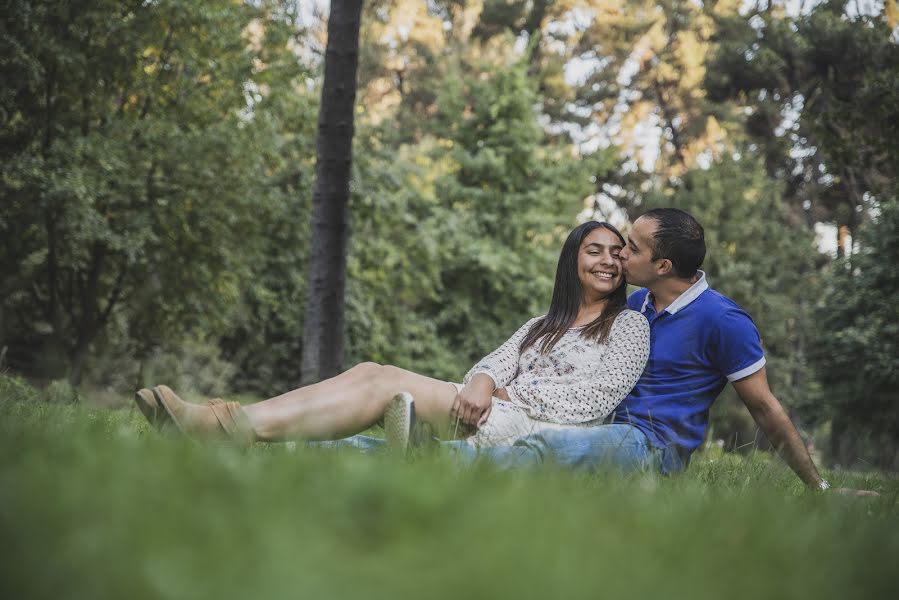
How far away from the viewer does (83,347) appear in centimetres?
1184

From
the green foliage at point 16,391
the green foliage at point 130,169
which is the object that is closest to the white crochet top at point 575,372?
the green foliage at point 16,391

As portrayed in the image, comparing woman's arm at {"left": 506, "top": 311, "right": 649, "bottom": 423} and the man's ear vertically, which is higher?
the man's ear

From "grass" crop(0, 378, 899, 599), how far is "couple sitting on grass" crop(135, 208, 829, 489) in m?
1.41

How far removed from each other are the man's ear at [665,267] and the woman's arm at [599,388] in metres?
0.33

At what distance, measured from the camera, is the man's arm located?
12.4 feet

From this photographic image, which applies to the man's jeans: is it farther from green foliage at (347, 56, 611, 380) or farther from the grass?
green foliage at (347, 56, 611, 380)

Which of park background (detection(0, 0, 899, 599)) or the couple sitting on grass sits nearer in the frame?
park background (detection(0, 0, 899, 599))

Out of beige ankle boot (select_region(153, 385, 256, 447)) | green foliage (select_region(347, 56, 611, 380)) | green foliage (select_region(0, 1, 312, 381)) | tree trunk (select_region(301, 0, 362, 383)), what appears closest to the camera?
beige ankle boot (select_region(153, 385, 256, 447))

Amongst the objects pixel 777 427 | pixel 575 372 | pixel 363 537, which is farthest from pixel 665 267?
pixel 363 537

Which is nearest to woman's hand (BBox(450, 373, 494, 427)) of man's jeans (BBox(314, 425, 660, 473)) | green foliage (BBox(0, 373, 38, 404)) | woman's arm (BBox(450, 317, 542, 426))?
woman's arm (BBox(450, 317, 542, 426))

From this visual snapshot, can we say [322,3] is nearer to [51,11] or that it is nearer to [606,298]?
[51,11]

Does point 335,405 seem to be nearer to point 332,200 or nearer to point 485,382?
point 485,382

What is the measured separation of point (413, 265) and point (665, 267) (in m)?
13.7

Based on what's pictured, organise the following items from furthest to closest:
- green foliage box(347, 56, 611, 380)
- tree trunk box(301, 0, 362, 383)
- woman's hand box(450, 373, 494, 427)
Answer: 1. green foliage box(347, 56, 611, 380)
2. tree trunk box(301, 0, 362, 383)
3. woman's hand box(450, 373, 494, 427)
